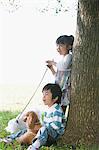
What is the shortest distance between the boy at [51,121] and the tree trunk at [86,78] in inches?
6.7

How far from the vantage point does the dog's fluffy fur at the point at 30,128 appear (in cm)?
499

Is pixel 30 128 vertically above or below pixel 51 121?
below

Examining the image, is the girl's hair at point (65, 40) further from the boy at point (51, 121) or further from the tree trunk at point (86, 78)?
the boy at point (51, 121)

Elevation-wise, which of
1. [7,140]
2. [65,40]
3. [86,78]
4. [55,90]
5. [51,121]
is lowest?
[7,140]

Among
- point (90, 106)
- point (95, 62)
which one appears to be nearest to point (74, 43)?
point (95, 62)

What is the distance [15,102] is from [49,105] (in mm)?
3708

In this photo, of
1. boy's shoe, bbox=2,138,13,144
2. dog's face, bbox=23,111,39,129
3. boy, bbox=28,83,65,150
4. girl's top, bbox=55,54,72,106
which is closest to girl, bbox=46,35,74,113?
girl's top, bbox=55,54,72,106

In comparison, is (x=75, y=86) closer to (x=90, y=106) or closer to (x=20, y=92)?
(x=90, y=106)

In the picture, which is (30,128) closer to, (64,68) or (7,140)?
(7,140)

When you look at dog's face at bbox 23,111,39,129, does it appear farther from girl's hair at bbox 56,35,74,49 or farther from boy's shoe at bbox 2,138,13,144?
girl's hair at bbox 56,35,74,49

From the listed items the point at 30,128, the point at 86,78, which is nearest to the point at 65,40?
the point at 86,78

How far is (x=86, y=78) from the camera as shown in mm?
4945

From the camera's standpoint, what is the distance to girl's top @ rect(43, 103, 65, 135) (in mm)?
4880

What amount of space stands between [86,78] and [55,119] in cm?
58
